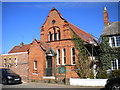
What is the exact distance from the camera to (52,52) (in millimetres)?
22547

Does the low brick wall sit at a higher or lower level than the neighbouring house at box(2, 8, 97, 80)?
lower

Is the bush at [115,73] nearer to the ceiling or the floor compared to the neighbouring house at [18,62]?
nearer to the floor

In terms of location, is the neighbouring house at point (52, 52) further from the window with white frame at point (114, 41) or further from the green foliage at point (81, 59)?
the window with white frame at point (114, 41)

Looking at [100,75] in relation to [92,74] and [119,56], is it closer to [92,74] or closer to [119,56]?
[92,74]

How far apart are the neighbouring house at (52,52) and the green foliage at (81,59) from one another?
2.03 ft

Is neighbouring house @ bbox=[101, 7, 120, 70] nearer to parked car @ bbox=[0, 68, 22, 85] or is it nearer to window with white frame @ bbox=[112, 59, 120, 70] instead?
window with white frame @ bbox=[112, 59, 120, 70]

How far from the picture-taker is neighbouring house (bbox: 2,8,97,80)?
21.6 metres

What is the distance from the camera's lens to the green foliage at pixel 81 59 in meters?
19.6

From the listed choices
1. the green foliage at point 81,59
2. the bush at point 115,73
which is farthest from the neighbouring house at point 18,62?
the bush at point 115,73

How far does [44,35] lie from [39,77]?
21.3 feet

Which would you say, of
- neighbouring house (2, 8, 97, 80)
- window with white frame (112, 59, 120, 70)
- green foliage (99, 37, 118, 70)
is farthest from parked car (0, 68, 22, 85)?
window with white frame (112, 59, 120, 70)

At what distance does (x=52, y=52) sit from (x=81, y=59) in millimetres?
4523

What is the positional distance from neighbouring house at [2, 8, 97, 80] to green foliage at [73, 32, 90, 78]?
2.03 feet

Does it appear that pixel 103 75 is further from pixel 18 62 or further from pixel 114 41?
pixel 18 62
